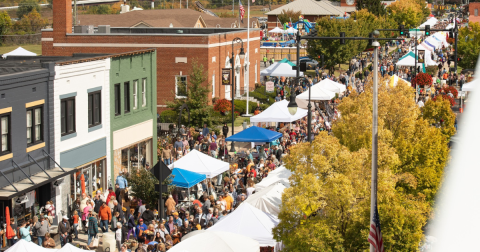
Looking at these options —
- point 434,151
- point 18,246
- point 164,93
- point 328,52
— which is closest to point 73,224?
point 18,246

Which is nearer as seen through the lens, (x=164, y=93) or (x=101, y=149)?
(x=101, y=149)

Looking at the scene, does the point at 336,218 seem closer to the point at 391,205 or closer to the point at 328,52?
the point at 391,205

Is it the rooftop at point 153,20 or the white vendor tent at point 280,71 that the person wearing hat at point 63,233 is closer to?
the white vendor tent at point 280,71

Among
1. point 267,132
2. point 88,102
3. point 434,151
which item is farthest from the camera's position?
point 267,132

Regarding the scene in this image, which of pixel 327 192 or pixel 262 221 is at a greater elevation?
pixel 327 192

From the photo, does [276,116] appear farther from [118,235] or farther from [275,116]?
[118,235]

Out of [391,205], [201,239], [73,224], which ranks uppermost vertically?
[391,205]

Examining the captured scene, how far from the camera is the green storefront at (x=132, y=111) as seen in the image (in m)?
28.7

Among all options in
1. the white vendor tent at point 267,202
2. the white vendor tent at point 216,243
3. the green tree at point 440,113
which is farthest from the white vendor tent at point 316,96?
the white vendor tent at point 216,243

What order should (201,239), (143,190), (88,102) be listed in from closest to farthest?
(201,239)
(143,190)
(88,102)

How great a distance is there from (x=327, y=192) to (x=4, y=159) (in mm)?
11705

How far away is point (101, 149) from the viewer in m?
27.2

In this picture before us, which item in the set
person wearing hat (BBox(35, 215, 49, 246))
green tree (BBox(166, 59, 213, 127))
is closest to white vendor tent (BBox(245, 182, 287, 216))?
person wearing hat (BBox(35, 215, 49, 246))

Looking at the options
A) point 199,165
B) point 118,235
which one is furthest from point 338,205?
point 199,165
